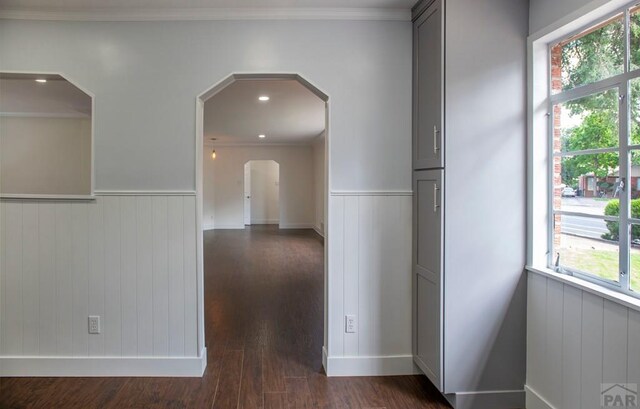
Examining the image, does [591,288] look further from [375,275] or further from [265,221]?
[265,221]

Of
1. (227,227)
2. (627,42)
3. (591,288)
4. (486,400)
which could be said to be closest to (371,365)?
(486,400)

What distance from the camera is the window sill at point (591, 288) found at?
1613mm

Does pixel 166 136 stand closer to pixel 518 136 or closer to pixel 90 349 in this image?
pixel 90 349

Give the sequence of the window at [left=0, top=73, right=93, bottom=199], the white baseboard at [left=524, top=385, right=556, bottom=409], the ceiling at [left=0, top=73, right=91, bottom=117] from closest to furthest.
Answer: the white baseboard at [left=524, top=385, right=556, bottom=409], the ceiling at [left=0, top=73, right=91, bottom=117], the window at [left=0, top=73, right=93, bottom=199]

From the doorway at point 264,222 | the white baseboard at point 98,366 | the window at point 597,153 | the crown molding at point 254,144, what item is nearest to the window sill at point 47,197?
the doorway at point 264,222

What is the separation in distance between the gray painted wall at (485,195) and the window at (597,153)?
0.61 ft

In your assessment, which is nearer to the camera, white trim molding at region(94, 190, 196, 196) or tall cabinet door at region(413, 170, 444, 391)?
tall cabinet door at region(413, 170, 444, 391)

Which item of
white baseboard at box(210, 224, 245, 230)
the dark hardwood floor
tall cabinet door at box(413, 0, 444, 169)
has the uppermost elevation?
tall cabinet door at box(413, 0, 444, 169)

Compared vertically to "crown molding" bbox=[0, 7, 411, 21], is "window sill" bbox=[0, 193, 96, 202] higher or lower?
lower

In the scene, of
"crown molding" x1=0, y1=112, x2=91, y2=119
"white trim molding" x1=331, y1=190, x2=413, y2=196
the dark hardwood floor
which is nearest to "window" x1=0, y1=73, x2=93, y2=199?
"crown molding" x1=0, y1=112, x2=91, y2=119

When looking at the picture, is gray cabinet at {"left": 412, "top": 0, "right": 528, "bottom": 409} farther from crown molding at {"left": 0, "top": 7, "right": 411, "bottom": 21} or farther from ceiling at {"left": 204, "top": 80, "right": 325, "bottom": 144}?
ceiling at {"left": 204, "top": 80, "right": 325, "bottom": 144}

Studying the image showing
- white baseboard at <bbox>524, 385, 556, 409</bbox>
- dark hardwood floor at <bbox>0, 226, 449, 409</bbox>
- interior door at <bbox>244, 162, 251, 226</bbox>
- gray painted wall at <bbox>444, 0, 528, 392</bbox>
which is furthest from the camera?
interior door at <bbox>244, 162, 251, 226</bbox>

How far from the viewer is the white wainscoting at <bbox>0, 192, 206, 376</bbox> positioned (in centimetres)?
266

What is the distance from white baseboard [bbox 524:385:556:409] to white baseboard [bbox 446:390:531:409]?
7 cm
